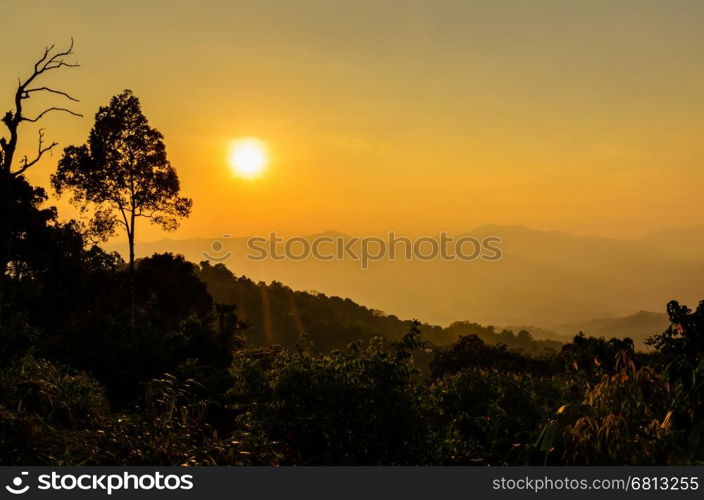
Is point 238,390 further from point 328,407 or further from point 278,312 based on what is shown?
point 278,312

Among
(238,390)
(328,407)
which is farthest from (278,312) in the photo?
(328,407)

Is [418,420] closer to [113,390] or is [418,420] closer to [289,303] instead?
[113,390]

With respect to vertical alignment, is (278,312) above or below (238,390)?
above

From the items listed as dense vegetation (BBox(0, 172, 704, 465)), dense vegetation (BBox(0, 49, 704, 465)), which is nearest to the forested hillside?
dense vegetation (BBox(0, 49, 704, 465))

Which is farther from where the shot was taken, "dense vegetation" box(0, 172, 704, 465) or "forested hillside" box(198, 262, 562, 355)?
"forested hillside" box(198, 262, 562, 355)

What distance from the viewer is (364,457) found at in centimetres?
1320

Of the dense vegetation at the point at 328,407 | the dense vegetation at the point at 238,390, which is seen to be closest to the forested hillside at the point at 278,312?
the dense vegetation at the point at 238,390

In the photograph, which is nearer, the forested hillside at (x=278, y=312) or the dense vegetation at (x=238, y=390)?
the dense vegetation at (x=238, y=390)

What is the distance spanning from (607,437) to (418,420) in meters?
4.60

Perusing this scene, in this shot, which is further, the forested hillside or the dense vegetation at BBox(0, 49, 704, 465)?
the forested hillside

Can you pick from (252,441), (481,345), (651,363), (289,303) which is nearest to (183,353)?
(252,441)

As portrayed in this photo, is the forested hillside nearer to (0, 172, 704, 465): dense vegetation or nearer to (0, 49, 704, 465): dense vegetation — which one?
(0, 49, 704, 465): dense vegetation

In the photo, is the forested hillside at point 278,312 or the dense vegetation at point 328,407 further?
the forested hillside at point 278,312

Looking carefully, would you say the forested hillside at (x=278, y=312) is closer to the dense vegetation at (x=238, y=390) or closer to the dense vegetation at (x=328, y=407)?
the dense vegetation at (x=238, y=390)
